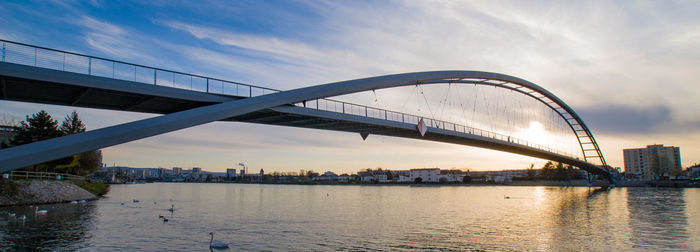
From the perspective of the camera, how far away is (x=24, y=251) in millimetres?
15578

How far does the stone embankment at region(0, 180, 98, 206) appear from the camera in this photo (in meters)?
30.5

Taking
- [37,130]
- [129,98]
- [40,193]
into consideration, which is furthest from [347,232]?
[37,130]

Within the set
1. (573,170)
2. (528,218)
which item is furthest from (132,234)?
(573,170)

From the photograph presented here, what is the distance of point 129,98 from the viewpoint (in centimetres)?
2003

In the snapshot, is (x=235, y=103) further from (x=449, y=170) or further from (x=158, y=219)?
(x=449, y=170)

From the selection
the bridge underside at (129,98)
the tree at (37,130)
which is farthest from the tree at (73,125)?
Answer: the bridge underside at (129,98)

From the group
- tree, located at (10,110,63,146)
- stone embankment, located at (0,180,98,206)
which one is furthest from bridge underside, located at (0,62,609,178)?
tree, located at (10,110,63,146)

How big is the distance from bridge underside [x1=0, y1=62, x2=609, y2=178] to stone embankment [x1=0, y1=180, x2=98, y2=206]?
16096 millimetres

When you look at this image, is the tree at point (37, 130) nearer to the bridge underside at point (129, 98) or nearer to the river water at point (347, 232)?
the river water at point (347, 232)

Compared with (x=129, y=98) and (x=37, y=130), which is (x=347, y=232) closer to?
(x=129, y=98)

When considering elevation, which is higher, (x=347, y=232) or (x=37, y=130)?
(x=37, y=130)

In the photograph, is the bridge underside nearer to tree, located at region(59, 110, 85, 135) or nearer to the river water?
the river water

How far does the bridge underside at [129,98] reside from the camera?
54.0 ft

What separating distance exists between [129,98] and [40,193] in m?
20.5
